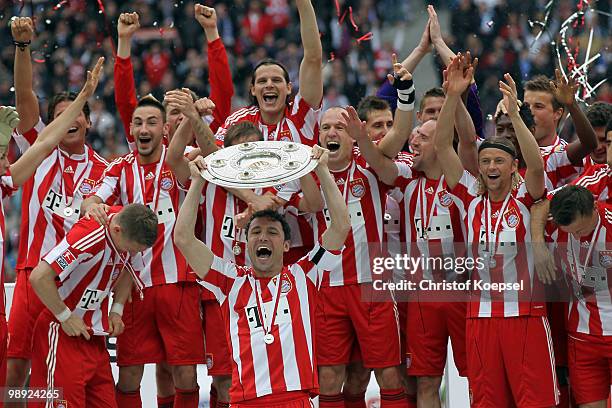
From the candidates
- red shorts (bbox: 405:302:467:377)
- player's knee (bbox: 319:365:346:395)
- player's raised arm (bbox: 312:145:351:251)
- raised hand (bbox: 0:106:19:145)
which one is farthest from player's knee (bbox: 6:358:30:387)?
red shorts (bbox: 405:302:467:377)

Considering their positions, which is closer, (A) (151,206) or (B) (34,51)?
(A) (151,206)

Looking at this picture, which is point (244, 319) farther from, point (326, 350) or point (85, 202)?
point (85, 202)

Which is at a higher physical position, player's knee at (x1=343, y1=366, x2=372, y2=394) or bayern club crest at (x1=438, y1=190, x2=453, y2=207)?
bayern club crest at (x1=438, y1=190, x2=453, y2=207)

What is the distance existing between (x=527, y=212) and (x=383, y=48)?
539cm

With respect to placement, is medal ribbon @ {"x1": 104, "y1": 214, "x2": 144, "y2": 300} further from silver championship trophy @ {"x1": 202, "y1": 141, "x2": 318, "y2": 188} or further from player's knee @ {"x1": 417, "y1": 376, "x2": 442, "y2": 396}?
player's knee @ {"x1": 417, "y1": 376, "x2": 442, "y2": 396}

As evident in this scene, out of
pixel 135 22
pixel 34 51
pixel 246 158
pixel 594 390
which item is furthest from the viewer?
pixel 34 51

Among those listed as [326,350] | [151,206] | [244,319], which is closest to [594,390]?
[326,350]

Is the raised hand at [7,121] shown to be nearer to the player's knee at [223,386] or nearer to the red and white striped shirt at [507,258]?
the player's knee at [223,386]

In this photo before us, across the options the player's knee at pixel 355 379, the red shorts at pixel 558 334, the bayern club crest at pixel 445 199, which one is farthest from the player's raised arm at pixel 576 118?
the player's knee at pixel 355 379

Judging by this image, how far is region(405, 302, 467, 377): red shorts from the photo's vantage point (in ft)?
21.9

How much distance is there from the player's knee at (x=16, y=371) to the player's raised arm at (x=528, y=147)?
3222mm

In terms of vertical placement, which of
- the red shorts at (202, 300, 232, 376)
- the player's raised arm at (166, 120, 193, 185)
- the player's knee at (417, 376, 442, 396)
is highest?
the player's raised arm at (166, 120, 193, 185)

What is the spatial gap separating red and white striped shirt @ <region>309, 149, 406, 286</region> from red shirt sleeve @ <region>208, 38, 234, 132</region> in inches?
37.0

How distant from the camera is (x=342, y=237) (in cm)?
582
